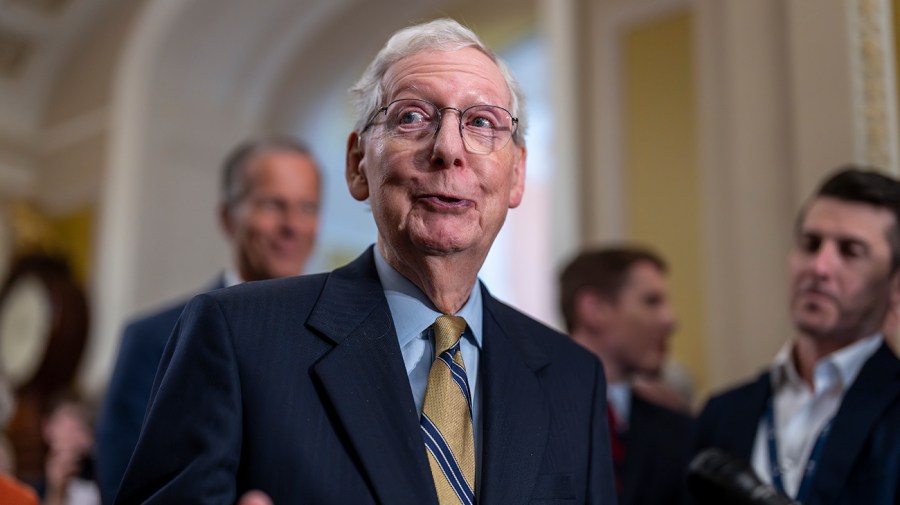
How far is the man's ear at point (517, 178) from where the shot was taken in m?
1.77

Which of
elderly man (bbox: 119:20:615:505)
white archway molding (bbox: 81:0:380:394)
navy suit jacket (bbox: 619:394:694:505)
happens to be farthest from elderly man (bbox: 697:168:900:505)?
white archway molding (bbox: 81:0:380:394)

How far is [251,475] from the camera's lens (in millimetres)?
1374

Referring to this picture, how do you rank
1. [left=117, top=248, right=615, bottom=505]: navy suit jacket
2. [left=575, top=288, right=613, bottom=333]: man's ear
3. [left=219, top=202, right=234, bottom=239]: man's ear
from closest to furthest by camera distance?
1. [left=117, top=248, right=615, bottom=505]: navy suit jacket
2. [left=219, top=202, right=234, bottom=239]: man's ear
3. [left=575, top=288, right=613, bottom=333]: man's ear

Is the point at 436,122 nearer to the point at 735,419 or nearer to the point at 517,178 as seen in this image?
the point at 517,178

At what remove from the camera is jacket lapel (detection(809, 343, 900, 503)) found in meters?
2.20

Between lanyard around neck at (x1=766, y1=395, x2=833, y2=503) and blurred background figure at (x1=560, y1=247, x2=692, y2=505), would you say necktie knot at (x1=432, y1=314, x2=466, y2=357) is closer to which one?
lanyard around neck at (x1=766, y1=395, x2=833, y2=503)

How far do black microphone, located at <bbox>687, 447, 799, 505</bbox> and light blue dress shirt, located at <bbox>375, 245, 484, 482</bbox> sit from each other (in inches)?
20.1

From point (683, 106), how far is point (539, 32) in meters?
3.37

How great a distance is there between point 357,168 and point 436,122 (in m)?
0.21

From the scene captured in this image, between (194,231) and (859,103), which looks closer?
(859,103)

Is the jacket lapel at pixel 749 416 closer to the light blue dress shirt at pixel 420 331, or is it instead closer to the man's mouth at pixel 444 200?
the light blue dress shirt at pixel 420 331

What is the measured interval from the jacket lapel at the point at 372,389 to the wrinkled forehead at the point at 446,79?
0.32 m

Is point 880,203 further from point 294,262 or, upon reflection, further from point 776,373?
point 294,262

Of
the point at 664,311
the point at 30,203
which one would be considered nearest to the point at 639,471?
the point at 664,311
